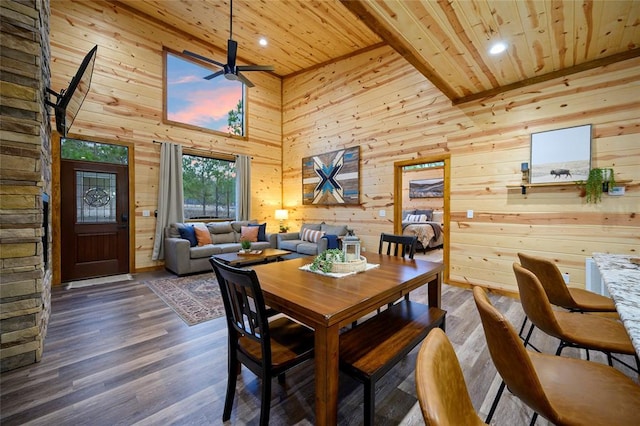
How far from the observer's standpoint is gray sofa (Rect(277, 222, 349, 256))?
522cm

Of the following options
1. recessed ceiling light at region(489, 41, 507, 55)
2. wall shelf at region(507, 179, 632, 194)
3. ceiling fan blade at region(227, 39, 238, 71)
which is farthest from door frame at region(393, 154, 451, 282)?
ceiling fan blade at region(227, 39, 238, 71)

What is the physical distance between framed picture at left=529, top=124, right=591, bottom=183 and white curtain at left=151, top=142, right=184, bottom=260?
5859 millimetres

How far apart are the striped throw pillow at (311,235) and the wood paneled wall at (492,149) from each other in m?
0.56

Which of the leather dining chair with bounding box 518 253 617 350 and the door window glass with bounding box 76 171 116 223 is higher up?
the door window glass with bounding box 76 171 116 223

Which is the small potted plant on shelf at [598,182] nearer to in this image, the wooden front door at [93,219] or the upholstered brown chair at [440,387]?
the upholstered brown chair at [440,387]

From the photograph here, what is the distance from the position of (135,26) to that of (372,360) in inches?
258

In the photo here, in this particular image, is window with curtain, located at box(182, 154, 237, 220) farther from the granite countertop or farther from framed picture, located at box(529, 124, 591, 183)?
the granite countertop

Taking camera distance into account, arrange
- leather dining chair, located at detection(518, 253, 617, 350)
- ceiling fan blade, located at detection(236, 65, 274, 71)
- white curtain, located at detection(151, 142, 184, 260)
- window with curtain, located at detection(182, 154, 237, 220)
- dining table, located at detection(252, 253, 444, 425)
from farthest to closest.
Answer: window with curtain, located at detection(182, 154, 237, 220) → white curtain, located at detection(151, 142, 184, 260) → ceiling fan blade, located at detection(236, 65, 274, 71) → leather dining chair, located at detection(518, 253, 617, 350) → dining table, located at detection(252, 253, 444, 425)

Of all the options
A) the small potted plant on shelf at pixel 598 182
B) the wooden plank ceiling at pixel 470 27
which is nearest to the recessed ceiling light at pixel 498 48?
the wooden plank ceiling at pixel 470 27

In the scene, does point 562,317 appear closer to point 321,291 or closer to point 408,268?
point 408,268

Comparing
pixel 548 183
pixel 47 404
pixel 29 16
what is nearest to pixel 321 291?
pixel 47 404

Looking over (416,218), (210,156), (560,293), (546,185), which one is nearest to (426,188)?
(416,218)

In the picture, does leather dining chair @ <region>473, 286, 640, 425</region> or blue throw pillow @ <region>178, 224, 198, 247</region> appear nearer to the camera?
leather dining chair @ <region>473, 286, 640, 425</region>

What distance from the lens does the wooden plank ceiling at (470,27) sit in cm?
214
